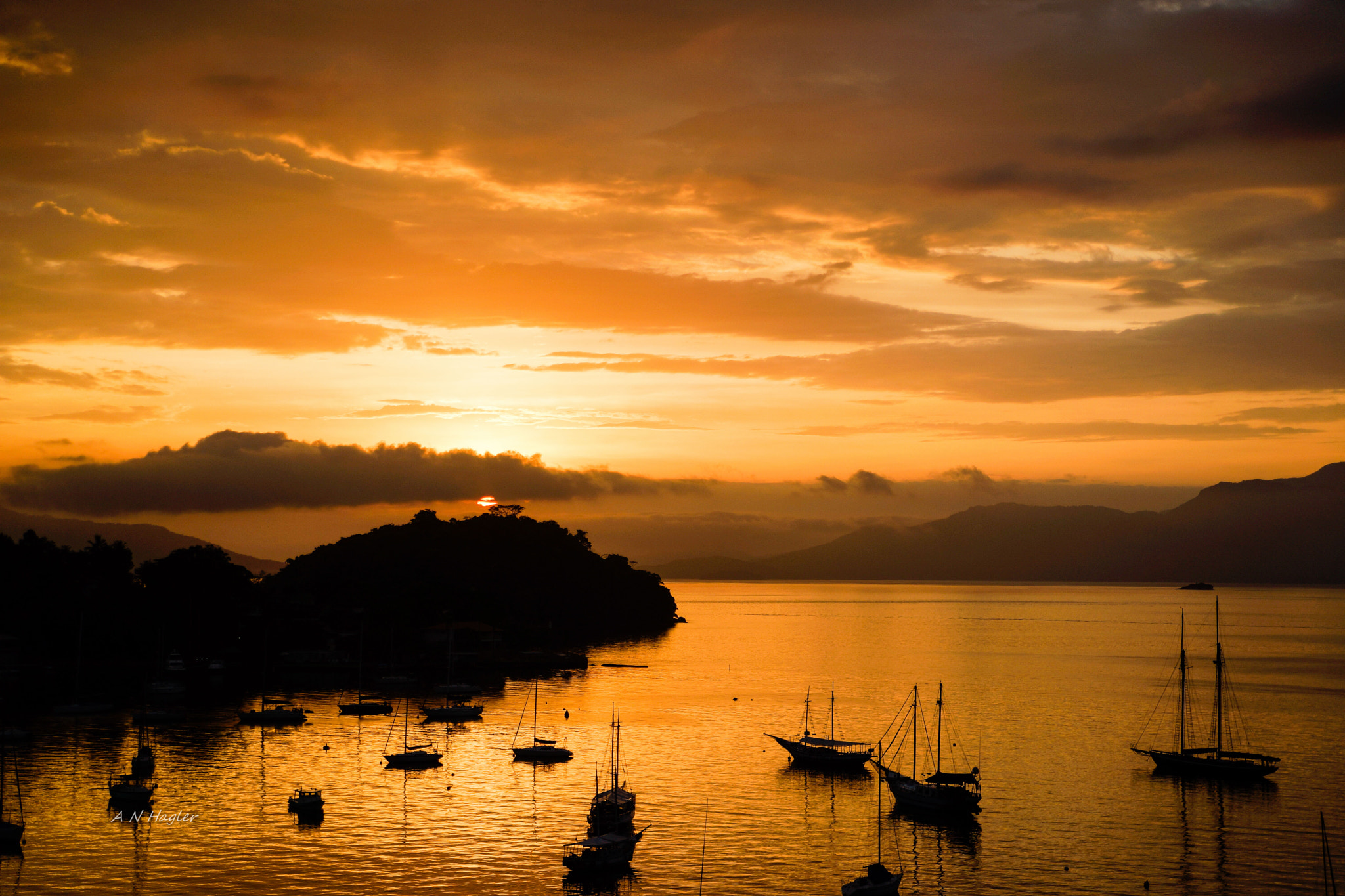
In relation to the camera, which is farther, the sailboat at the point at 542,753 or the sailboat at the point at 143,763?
the sailboat at the point at 542,753

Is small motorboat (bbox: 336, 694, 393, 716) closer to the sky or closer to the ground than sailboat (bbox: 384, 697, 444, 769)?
closer to the ground

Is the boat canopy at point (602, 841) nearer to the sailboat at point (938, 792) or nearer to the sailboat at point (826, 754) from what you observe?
the sailboat at point (938, 792)

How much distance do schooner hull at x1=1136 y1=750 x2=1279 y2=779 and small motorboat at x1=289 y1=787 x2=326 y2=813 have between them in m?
74.7

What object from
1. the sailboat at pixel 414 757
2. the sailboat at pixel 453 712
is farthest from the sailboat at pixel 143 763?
the sailboat at pixel 453 712

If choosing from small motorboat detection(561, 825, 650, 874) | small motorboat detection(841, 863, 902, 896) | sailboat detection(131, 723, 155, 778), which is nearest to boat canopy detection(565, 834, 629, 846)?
small motorboat detection(561, 825, 650, 874)

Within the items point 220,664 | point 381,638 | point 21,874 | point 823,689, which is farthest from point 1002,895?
point 381,638

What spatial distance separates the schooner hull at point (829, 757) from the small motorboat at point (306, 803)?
4494 cm

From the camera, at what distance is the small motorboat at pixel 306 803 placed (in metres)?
76.1

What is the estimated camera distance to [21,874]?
62.9 metres

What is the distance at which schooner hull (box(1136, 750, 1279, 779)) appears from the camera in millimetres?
94500

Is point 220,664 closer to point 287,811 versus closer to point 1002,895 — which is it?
point 287,811

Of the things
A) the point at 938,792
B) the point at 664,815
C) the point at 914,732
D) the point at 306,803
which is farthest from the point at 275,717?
the point at 938,792

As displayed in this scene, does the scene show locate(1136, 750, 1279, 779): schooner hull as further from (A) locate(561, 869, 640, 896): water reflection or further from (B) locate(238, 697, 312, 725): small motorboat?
(B) locate(238, 697, 312, 725): small motorboat

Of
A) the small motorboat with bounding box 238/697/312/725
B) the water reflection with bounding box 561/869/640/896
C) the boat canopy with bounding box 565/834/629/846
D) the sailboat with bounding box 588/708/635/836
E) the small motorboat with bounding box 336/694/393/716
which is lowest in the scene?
the small motorboat with bounding box 336/694/393/716
